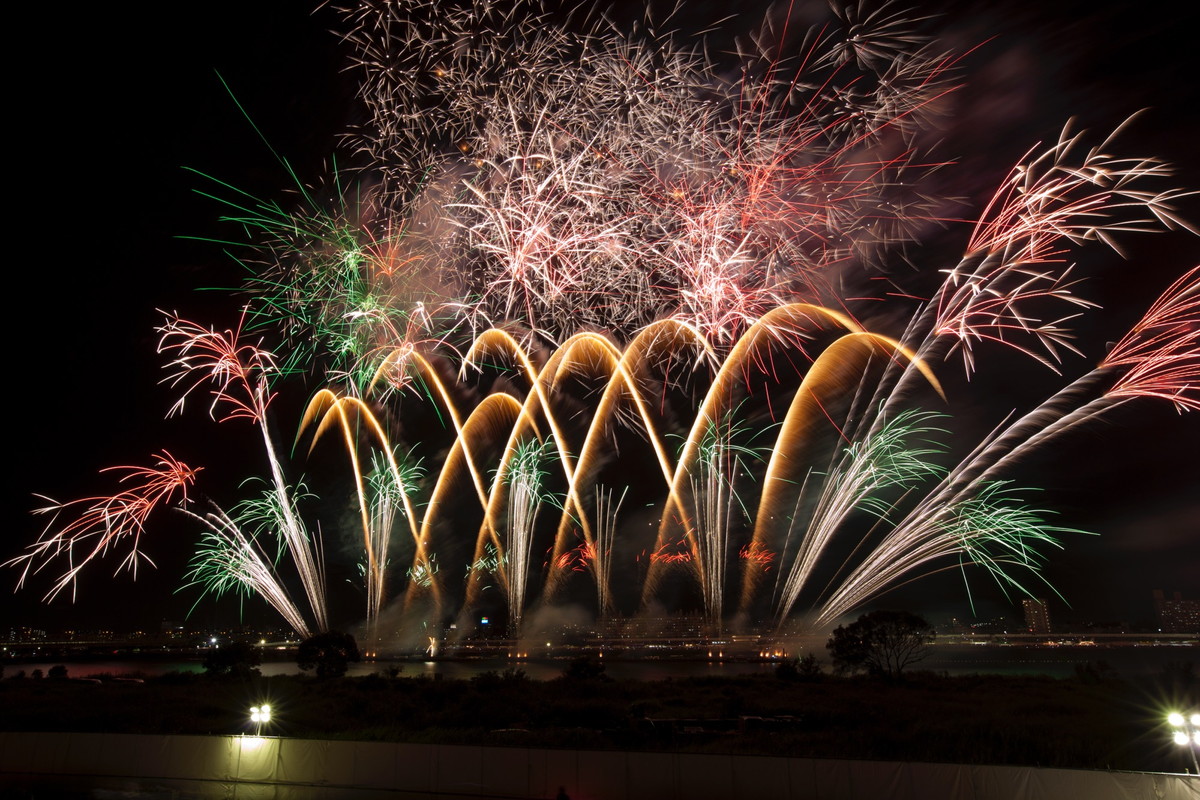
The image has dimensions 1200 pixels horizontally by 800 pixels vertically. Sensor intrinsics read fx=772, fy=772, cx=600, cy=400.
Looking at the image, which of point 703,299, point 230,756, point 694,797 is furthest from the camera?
point 703,299

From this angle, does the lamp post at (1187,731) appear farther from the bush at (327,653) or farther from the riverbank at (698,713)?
the bush at (327,653)

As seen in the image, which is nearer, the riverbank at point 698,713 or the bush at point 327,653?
the riverbank at point 698,713

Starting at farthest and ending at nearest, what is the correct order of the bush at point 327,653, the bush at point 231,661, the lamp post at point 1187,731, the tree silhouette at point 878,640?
the bush at point 327,653, the bush at point 231,661, the tree silhouette at point 878,640, the lamp post at point 1187,731

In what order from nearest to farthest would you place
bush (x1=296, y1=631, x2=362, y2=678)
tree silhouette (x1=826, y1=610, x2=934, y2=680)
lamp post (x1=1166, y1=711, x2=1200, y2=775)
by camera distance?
lamp post (x1=1166, y1=711, x2=1200, y2=775)
tree silhouette (x1=826, y1=610, x2=934, y2=680)
bush (x1=296, y1=631, x2=362, y2=678)

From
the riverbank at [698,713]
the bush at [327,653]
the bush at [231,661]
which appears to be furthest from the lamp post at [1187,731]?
the bush at [231,661]

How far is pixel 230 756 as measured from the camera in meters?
17.6

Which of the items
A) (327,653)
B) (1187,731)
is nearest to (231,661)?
(327,653)

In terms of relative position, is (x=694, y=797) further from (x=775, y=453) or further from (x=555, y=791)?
(x=775, y=453)

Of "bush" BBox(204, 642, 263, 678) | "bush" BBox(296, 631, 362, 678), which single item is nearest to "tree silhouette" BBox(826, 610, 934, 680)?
"bush" BBox(296, 631, 362, 678)

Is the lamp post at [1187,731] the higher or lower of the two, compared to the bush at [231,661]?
higher

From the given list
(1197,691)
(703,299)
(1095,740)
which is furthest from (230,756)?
(1197,691)

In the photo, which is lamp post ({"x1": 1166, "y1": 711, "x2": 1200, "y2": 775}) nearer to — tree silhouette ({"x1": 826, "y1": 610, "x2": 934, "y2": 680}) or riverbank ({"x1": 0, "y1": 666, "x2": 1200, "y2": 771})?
riverbank ({"x1": 0, "y1": 666, "x2": 1200, "y2": 771})

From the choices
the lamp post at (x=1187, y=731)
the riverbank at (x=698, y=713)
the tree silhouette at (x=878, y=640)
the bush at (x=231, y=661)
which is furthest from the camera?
the bush at (x=231, y=661)

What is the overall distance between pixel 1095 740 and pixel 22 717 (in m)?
32.8
